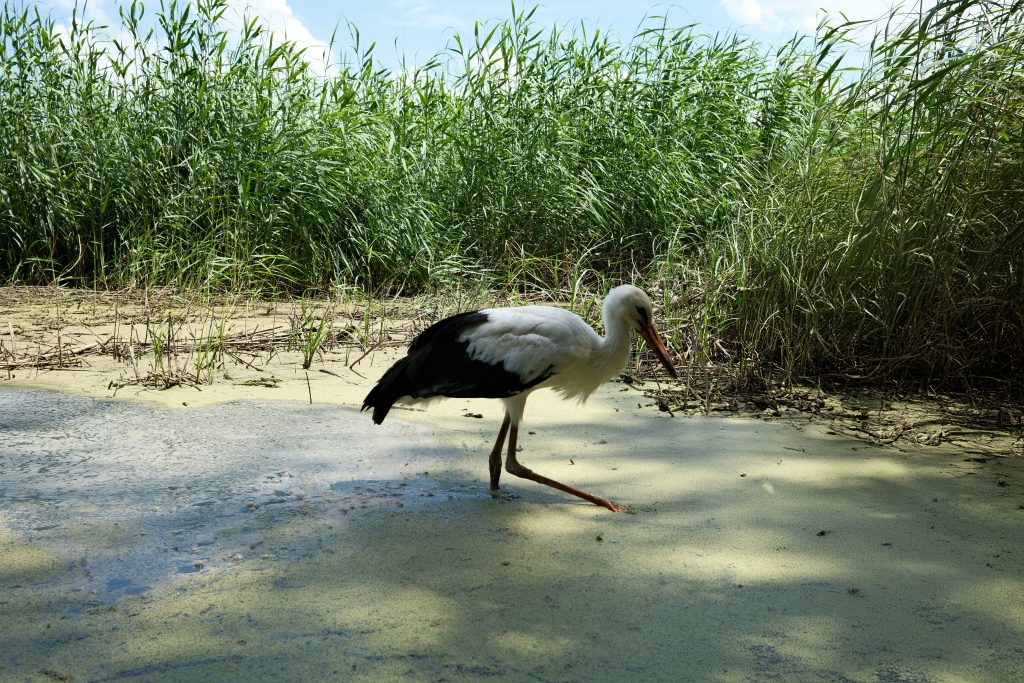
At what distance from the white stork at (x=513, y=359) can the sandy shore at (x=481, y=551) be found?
0.32 m

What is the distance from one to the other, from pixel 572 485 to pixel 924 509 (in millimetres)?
1313

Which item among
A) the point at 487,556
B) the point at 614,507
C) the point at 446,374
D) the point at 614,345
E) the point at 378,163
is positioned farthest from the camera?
the point at 378,163

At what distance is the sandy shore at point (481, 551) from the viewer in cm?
240

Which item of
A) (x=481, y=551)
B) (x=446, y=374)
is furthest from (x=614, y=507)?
(x=446, y=374)

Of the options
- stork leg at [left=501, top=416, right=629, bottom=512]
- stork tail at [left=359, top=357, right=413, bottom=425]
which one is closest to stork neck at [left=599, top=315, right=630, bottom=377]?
stork leg at [left=501, top=416, right=629, bottom=512]

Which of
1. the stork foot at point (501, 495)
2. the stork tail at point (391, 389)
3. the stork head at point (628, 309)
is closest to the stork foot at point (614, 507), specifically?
the stork foot at point (501, 495)

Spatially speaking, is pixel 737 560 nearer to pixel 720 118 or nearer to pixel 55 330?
pixel 55 330

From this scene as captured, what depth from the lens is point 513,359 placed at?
143 inches

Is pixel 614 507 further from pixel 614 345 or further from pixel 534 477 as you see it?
pixel 614 345

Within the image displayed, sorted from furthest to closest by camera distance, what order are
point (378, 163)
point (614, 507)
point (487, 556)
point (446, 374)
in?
point (378, 163) < point (446, 374) < point (614, 507) < point (487, 556)

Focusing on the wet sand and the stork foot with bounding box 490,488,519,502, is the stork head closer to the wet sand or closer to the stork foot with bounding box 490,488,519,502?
the wet sand

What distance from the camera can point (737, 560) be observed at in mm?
3018

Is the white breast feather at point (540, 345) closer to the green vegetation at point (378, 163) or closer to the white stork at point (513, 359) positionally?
the white stork at point (513, 359)

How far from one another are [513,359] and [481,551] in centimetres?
81
